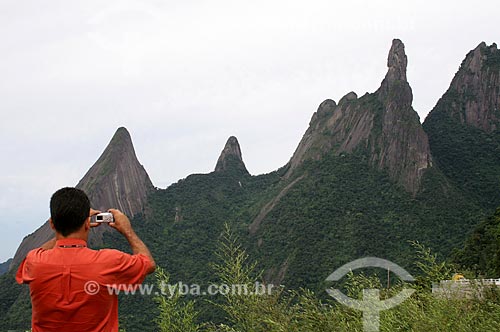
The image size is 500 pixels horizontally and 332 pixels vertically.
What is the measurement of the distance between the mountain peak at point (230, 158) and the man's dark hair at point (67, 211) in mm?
81634

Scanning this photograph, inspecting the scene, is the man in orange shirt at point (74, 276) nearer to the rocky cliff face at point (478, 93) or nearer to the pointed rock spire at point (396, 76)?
the pointed rock spire at point (396, 76)

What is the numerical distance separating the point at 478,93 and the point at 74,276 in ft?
234

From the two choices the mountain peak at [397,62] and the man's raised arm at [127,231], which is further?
the mountain peak at [397,62]

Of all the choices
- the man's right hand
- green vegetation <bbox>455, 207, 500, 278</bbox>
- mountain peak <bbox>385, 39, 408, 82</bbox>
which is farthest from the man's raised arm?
mountain peak <bbox>385, 39, 408, 82</bbox>

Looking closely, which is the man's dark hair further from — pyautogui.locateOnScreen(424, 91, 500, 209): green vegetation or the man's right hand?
pyautogui.locateOnScreen(424, 91, 500, 209): green vegetation

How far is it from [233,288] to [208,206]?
231 feet

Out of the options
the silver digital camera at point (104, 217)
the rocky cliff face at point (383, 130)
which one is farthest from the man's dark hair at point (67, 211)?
the rocky cliff face at point (383, 130)

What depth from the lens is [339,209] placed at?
58562 millimetres

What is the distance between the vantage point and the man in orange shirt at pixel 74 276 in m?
1.88

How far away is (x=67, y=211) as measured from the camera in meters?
1.96

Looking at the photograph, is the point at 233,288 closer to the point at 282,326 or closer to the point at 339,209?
the point at 282,326

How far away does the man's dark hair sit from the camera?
1962 millimetres

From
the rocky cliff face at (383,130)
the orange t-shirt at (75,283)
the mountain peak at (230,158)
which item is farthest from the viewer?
the mountain peak at (230,158)

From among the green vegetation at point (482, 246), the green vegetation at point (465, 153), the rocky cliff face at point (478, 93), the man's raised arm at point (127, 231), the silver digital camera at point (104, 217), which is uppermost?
the rocky cliff face at point (478, 93)
